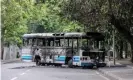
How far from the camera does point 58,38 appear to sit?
3650cm

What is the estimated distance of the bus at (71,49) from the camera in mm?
34438

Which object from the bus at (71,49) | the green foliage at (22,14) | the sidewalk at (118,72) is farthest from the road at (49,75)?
the green foliage at (22,14)

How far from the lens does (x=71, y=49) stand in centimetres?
3531

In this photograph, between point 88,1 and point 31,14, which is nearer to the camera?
point 88,1

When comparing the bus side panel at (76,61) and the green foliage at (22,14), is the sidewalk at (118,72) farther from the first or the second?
the green foliage at (22,14)

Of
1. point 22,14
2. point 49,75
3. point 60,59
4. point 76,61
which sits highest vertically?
point 22,14

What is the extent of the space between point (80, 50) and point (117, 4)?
16.0 m

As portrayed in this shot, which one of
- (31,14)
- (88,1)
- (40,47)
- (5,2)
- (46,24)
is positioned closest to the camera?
(88,1)

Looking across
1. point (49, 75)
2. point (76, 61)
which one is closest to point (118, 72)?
point (49, 75)

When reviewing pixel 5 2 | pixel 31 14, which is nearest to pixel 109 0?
pixel 5 2

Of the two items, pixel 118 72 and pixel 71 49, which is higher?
pixel 71 49

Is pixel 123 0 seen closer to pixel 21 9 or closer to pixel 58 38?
pixel 58 38

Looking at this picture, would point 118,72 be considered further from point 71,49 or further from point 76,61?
point 71,49

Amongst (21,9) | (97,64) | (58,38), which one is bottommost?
(97,64)
